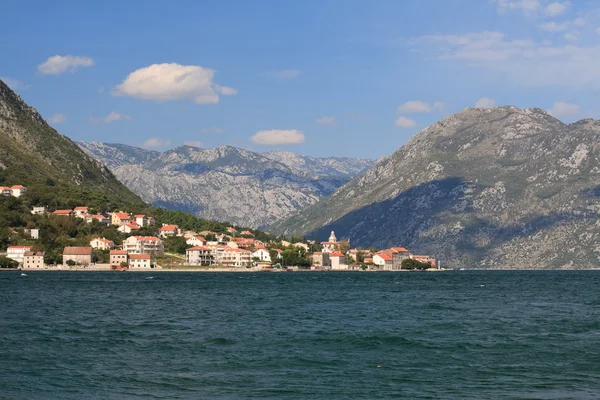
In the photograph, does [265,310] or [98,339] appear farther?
[265,310]

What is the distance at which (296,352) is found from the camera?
48.7 meters

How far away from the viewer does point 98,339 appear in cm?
5434

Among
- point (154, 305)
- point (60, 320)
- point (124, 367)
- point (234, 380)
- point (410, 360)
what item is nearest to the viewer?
point (234, 380)

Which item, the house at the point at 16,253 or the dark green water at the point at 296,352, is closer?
the dark green water at the point at 296,352

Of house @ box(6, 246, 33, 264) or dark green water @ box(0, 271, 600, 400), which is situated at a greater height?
house @ box(6, 246, 33, 264)

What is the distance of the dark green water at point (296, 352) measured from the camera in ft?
123

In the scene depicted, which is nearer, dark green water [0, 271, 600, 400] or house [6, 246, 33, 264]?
dark green water [0, 271, 600, 400]

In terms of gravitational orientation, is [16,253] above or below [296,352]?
above

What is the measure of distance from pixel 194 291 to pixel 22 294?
23.3 m

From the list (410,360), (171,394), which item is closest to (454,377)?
(410,360)

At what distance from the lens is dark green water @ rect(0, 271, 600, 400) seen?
1470 inches

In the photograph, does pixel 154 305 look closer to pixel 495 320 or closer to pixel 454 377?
pixel 495 320

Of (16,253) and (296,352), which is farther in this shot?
(16,253)

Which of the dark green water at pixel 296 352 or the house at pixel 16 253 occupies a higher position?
the house at pixel 16 253
